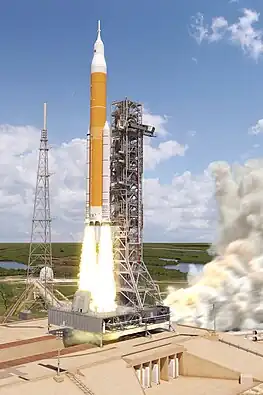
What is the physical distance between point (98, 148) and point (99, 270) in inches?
357

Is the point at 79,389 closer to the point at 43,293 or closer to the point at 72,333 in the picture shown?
the point at 72,333

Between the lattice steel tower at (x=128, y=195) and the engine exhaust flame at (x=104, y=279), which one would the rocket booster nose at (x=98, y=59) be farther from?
the engine exhaust flame at (x=104, y=279)

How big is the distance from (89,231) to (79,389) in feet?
44.5

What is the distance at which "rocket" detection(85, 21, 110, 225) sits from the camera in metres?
38.1

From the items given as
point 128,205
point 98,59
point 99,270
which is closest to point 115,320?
point 99,270

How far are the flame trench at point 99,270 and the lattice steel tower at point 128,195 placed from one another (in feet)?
19.9

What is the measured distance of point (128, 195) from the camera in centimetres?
4550

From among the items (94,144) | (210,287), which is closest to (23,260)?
(210,287)

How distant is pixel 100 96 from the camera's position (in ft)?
126

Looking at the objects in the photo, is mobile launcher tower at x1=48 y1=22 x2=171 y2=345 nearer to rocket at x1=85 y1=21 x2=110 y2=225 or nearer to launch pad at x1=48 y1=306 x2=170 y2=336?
launch pad at x1=48 y1=306 x2=170 y2=336

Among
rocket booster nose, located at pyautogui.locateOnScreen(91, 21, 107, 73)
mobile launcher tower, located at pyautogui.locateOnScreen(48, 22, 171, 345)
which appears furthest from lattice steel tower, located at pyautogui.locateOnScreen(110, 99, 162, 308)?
rocket booster nose, located at pyautogui.locateOnScreen(91, 21, 107, 73)

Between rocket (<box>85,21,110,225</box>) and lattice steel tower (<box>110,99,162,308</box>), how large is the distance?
646 centimetres

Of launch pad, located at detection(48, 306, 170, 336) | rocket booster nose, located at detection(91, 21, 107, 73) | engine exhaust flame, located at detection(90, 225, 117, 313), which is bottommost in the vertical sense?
launch pad, located at detection(48, 306, 170, 336)

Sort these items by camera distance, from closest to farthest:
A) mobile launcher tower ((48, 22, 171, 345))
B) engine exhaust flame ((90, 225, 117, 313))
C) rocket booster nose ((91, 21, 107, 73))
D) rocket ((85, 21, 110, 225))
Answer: engine exhaust flame ((90, 225, 117, 313)) < rocket ((85, 21, 110, 225)) < rocket booster nose ((91, 21, 107, 73)) < mobile launcher tower ((48, 22, 171, 345))
